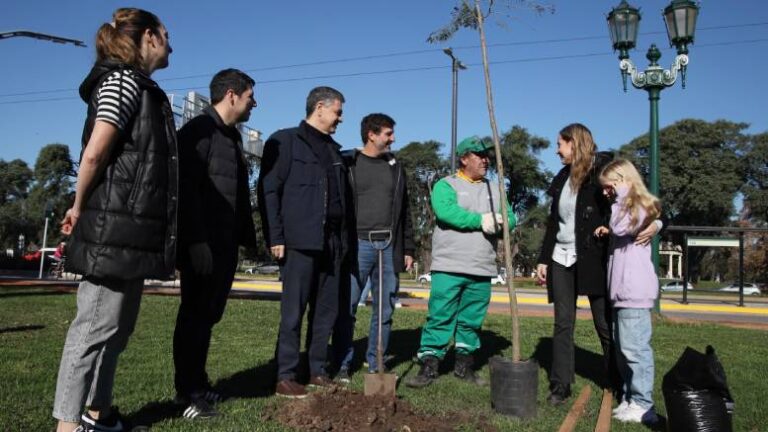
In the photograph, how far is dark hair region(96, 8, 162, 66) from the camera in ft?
10.1

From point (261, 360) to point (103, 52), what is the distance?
3403 millimetres

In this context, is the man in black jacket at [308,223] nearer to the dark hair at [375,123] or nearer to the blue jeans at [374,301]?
the blue jeans at [374,301]

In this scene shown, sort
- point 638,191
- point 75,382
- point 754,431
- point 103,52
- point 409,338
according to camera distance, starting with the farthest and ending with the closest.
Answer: point 409,338
point 638,191
point 754,431
point 103,52
point 75,382

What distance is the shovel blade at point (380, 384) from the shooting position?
14.1 ft

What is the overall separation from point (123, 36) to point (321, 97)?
191cm

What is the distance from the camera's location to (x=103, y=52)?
3.11 meters

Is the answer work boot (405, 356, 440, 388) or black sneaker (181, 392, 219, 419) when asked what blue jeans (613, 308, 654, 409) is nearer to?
work boot (405, 356, 440, 388)

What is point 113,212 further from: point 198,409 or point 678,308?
point 678,308

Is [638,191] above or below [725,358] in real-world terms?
above

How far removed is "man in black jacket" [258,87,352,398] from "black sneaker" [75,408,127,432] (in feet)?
4.05

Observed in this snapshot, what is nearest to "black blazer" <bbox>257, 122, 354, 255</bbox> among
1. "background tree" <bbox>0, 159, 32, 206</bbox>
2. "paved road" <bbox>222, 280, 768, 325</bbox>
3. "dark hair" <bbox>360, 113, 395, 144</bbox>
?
"dark hair" <bbox>360, 113, 395, 144</bbox>

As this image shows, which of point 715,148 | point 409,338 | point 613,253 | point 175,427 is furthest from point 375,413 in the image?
point 715,148

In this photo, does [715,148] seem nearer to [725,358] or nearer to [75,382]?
[725,358]

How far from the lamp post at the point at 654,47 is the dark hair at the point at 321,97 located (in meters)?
7.22
